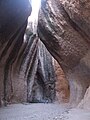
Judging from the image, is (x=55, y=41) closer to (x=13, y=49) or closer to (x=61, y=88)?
(x=13, y=49)

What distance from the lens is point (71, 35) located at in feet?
17.1

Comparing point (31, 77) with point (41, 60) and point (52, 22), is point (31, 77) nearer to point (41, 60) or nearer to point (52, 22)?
point (41, 60)

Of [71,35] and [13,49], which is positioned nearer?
[71,35]

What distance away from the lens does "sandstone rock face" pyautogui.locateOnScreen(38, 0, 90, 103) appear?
4570 millimetres

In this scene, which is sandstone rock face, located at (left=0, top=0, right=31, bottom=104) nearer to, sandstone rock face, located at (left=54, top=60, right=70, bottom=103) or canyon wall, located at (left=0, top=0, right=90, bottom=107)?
canyon wall, located at (left=0, top=0, right=90, bottom=107)

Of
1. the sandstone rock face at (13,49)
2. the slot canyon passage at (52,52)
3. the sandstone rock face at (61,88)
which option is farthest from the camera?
the sandstone rock face at (61,88)

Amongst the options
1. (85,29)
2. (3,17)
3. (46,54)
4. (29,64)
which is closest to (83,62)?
(85,29)

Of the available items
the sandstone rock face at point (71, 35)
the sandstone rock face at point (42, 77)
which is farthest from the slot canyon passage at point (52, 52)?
the sandstone rock face at point (42, 77)

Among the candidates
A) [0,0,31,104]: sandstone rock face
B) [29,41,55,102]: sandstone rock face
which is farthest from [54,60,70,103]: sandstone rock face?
[29,41,55,102]: sandstone rock face

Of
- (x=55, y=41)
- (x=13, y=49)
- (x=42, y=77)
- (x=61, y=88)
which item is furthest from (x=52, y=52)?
(x=42, y=77)

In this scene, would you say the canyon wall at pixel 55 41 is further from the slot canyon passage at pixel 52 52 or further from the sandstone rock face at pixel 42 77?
the sandstone rock face at pixel 42 77

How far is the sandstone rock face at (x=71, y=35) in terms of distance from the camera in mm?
4570

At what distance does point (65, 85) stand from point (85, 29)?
416cm

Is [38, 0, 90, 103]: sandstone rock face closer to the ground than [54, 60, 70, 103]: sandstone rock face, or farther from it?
farther from it
